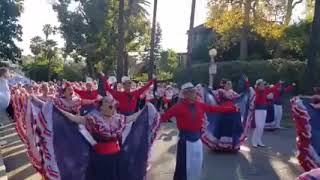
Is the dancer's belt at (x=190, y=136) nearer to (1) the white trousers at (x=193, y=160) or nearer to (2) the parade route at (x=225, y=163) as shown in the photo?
(1) the white trousers at (x=193, y=160)

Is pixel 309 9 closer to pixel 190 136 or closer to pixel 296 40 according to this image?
pixel 296 40

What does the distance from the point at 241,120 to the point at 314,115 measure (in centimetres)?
366

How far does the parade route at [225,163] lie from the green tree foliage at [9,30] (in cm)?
3453

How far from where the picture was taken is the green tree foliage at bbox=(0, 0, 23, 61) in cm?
4812

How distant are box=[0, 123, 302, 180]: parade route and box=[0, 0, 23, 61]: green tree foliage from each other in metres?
34.5

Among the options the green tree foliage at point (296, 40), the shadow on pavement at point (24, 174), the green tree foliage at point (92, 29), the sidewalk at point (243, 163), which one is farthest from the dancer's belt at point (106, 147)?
the green tree foliage at point (92, 29)

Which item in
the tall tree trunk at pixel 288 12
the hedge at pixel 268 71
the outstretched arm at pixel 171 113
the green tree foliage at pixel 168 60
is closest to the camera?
the outstretched arm at pixel 171 113

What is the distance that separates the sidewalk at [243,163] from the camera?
32.4ft

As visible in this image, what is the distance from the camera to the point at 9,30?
4841 cm

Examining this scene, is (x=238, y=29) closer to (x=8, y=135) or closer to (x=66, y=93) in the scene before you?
(x=8, y=135)

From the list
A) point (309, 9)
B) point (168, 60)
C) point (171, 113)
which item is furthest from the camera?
point (168, 60)

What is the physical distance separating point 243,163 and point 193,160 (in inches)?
161

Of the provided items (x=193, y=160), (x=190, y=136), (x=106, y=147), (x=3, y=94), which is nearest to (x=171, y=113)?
(x=190, y=136)

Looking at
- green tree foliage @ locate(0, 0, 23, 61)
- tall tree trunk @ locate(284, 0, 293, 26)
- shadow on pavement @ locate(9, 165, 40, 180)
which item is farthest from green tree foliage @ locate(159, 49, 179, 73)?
shadow on pavement @ locate(9, 165, 40, 180)
